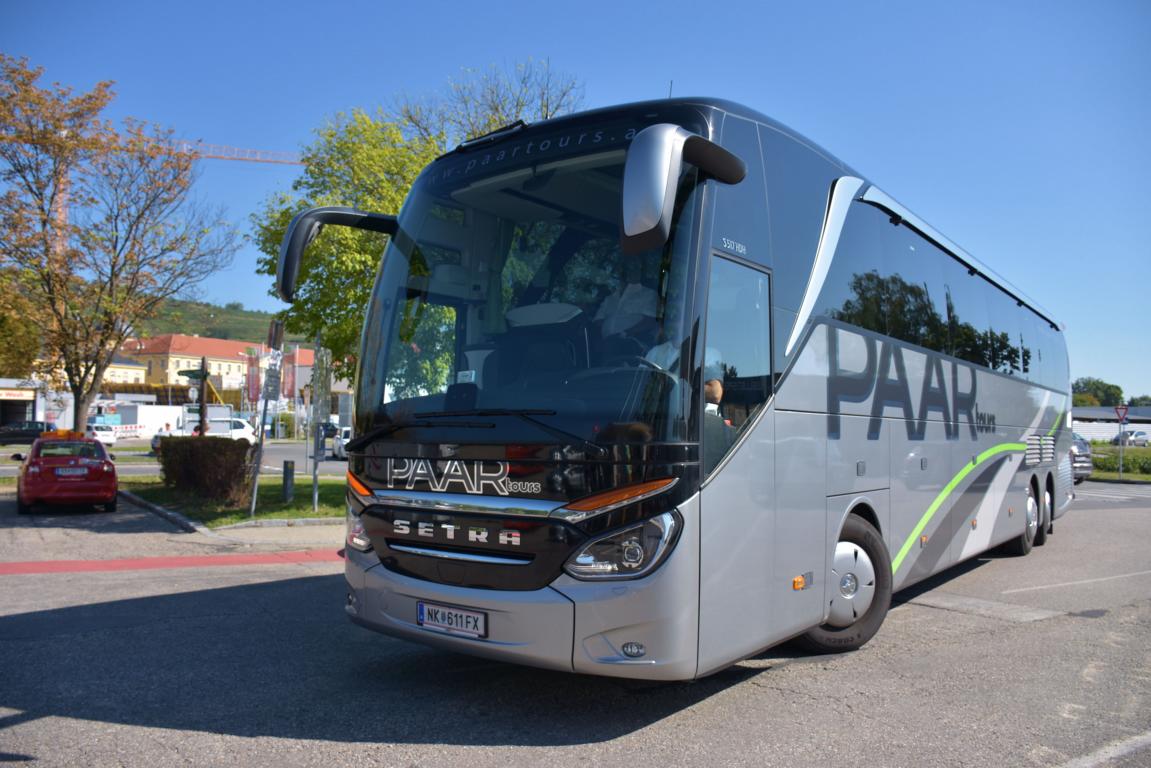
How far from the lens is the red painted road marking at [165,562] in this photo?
10211 mm

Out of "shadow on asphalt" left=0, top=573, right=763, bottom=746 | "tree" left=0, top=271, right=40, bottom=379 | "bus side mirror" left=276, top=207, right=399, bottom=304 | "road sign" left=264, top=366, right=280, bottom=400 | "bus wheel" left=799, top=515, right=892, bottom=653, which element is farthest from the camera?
"tree" left=0, top=271, right=40, bottom=379

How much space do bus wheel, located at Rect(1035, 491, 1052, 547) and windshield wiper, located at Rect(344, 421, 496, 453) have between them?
33.3 ft


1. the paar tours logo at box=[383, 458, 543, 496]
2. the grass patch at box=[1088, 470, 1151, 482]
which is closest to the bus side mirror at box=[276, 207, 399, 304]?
the paar tours logo at box=[383, 458, 543, 496]

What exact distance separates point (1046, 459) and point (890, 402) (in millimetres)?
6798

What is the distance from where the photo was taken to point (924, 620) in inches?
291

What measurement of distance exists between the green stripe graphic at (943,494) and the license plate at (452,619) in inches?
143

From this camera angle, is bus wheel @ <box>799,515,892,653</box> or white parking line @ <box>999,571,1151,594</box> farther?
white parking line @ <box>999,571,1151,594</box>

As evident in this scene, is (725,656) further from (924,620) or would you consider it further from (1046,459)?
(1046,459)

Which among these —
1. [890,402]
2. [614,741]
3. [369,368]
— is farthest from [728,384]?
[890,402]

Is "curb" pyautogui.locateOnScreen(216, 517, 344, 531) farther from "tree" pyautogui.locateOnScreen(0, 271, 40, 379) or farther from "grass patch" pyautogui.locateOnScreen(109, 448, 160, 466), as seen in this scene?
"grass patch" pyautogui.locateOnScreen(109, 448, 160, 466)

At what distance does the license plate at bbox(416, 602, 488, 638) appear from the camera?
441 centimetres

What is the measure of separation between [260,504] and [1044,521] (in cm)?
1371

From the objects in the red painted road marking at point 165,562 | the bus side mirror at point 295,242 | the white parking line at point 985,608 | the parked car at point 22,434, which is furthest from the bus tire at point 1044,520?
the parked car at point 22,434

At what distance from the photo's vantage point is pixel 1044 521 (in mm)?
12086
